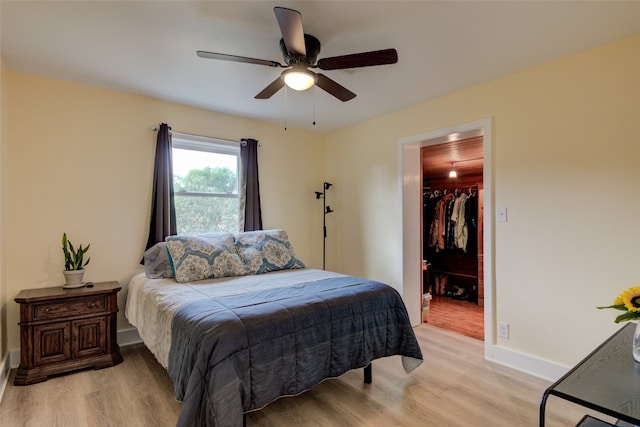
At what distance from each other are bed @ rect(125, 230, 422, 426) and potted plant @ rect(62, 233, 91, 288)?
1.38ft

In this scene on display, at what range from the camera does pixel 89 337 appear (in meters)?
2.68

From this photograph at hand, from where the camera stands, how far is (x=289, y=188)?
4391 millimetres

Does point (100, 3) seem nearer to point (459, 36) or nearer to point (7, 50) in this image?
point (7, 50)

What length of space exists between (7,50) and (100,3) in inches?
45.5

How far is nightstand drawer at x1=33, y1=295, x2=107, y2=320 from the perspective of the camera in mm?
2475

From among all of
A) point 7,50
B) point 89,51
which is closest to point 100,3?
point 89,51

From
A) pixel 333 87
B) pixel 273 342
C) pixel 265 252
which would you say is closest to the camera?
pixel 273 342

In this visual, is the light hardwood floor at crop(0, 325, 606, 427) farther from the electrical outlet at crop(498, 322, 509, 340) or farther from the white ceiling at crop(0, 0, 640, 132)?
the white ceiling at crop(0, 0, 640, 132)

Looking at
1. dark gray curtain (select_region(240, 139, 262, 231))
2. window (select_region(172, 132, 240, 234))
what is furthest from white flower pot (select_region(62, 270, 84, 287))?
dark gray curtain (select_region(240, 139, 262, 231))

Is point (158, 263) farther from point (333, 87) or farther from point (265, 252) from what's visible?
point (333, 87)

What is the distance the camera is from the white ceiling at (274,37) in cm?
187

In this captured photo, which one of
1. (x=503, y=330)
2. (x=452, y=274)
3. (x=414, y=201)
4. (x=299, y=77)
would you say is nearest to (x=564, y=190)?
(x=503, y=330)

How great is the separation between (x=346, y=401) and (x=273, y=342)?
2.76 ft

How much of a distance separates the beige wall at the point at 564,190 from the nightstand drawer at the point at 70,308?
3.43m
